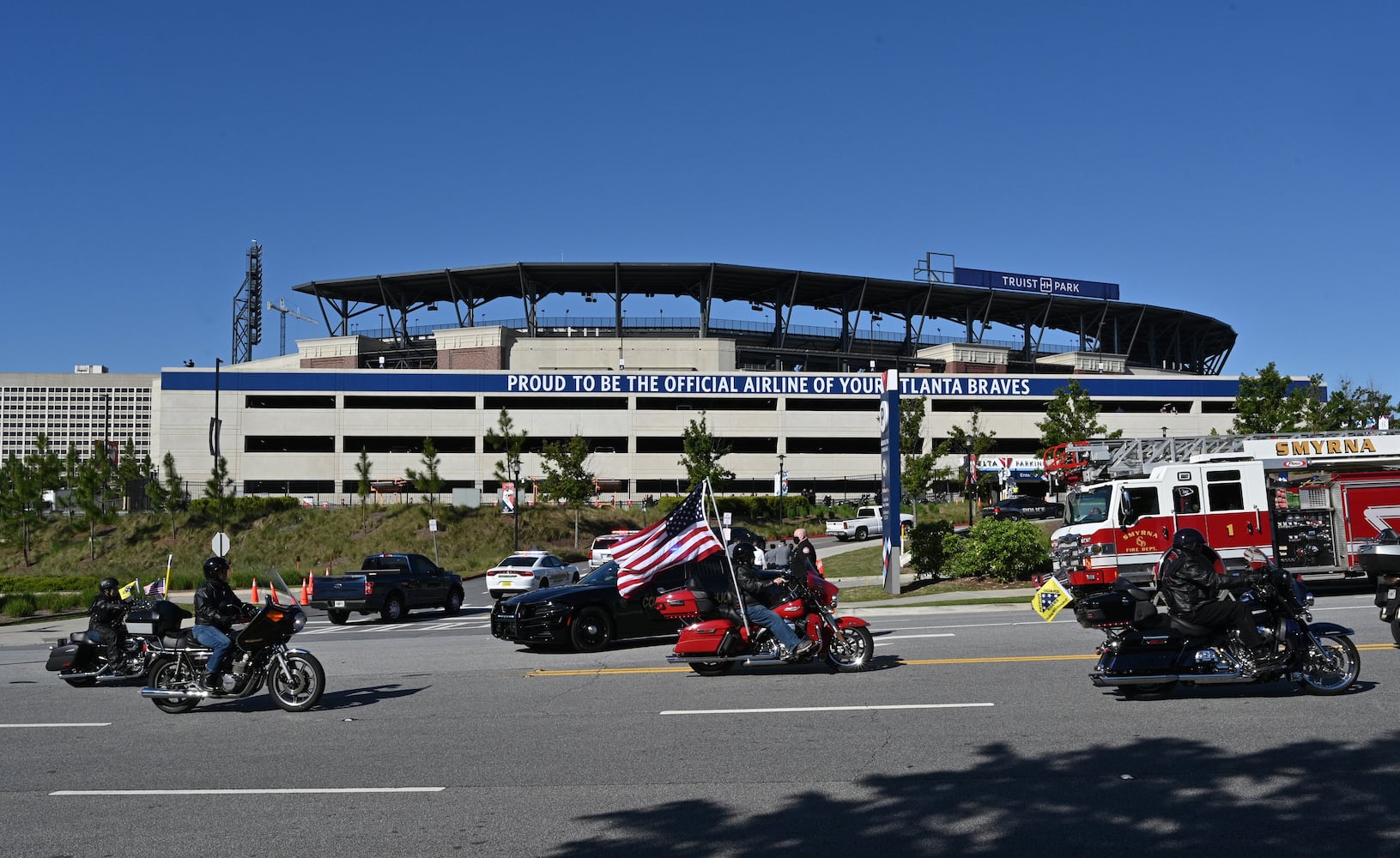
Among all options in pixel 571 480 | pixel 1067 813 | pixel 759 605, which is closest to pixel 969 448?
pixel 571 480

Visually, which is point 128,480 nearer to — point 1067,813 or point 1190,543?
point 1190,543

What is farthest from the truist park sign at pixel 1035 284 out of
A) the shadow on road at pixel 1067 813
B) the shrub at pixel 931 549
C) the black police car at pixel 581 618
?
the shadow on road at pixel 1067 813

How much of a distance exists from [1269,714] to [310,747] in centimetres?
837

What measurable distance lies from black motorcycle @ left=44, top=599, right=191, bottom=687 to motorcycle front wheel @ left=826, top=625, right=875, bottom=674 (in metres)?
7.70

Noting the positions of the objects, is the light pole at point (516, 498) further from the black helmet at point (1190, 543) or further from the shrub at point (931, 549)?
the black helmet at point (1190, 543)

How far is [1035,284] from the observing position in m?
87.0

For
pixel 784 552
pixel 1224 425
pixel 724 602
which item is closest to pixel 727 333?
pixel 1224 425

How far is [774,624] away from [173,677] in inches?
256

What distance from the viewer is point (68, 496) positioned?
6203 cm

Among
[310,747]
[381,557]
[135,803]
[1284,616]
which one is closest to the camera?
[135,803]

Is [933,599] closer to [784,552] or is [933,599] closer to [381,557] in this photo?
[784,552]

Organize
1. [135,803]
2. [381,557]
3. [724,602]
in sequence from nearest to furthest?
1. [135,803]
2. [724,602]
3. [381,557]

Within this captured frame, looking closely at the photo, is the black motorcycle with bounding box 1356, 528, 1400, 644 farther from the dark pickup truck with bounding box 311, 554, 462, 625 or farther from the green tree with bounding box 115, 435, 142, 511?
the green tree with bounding box 115, 435, 142, 511

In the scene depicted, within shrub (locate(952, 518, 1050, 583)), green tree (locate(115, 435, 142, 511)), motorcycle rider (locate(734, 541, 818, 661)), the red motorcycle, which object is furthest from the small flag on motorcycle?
green tree (locate(115, 435, 142, 511))
